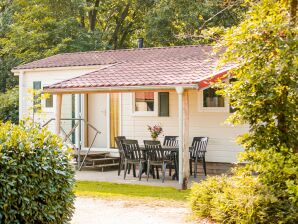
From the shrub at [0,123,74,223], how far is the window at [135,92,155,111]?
926 centimetres

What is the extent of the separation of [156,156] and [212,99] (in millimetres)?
2926

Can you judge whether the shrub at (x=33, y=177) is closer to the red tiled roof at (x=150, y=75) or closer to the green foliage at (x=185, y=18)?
the red tiled roof at (x=150, y=75)

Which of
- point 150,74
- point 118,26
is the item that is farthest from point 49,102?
point 118,26

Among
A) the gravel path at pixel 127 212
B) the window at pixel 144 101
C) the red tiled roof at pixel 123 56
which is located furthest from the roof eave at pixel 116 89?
the red tiled roof at pixel 123 56

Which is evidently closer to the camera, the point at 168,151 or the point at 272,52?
the point at 272,52

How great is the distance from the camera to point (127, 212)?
9.91 metres

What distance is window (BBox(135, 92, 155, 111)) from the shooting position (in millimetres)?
17203

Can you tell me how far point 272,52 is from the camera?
9.11m

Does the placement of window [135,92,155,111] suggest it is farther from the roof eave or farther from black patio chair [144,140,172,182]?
black patio chair [144,140,172,182]

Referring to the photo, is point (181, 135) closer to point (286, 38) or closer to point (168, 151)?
point (168, 151)

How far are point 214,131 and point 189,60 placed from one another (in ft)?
6.85

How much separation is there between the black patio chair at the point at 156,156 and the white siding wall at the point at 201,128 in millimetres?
2139

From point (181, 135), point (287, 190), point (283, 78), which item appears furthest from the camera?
point (181, 135)

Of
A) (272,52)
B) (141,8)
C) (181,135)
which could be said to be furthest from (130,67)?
(141,8)
